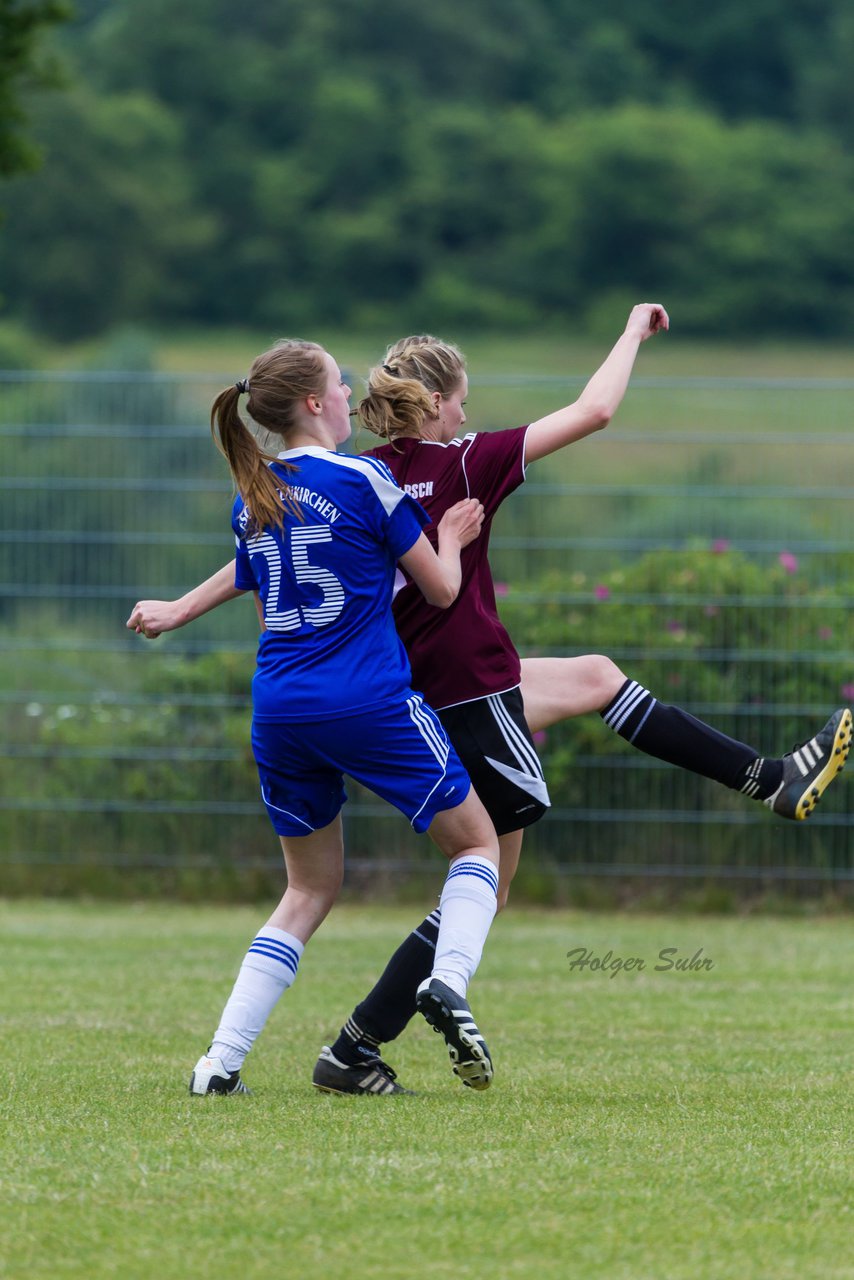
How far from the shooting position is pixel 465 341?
56562mm

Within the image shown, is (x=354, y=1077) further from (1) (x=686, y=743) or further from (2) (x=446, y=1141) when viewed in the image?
(1) (x=686, y=743)

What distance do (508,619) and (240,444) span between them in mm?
5158

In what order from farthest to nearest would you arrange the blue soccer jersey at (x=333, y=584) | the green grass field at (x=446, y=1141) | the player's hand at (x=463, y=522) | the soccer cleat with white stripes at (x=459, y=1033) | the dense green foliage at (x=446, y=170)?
the dense green foliage at (x=446, y=170) → the player's hand at (x=463, y=522) → the blue soccer jersey at (x=333, y=584) → the soccer cleat with white stripes at (x=459, y=1033) → the green grass field at (x=446, y=1141)

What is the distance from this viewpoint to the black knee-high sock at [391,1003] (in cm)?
437

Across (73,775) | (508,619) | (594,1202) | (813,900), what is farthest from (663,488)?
(594,1202)

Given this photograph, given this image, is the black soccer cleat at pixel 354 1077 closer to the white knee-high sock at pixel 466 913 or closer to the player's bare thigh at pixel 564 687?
the white knee-high sock at pixel 466 913

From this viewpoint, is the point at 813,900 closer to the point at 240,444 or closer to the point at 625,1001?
the point at 625,1001

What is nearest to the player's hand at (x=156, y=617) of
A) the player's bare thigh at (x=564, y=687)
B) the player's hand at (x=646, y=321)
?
the player's bare thigh at (x=564, y=687)

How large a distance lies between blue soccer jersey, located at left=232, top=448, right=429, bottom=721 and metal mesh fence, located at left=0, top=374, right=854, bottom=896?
199 inches

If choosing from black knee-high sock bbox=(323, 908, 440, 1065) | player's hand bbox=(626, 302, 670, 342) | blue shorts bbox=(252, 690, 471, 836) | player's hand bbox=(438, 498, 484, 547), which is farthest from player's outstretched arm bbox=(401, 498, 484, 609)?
black knee-high sock bbox=(323, 908, 440, 1065)

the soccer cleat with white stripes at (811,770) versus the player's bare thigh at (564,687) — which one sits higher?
the player's bare thigh at (564,687)

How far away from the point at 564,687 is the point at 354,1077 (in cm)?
106

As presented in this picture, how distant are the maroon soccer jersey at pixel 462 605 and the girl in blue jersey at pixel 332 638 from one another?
13 centimetres

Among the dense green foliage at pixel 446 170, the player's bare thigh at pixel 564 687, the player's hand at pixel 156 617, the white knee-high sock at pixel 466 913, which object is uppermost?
the dense green foliage at pixel 446 170
